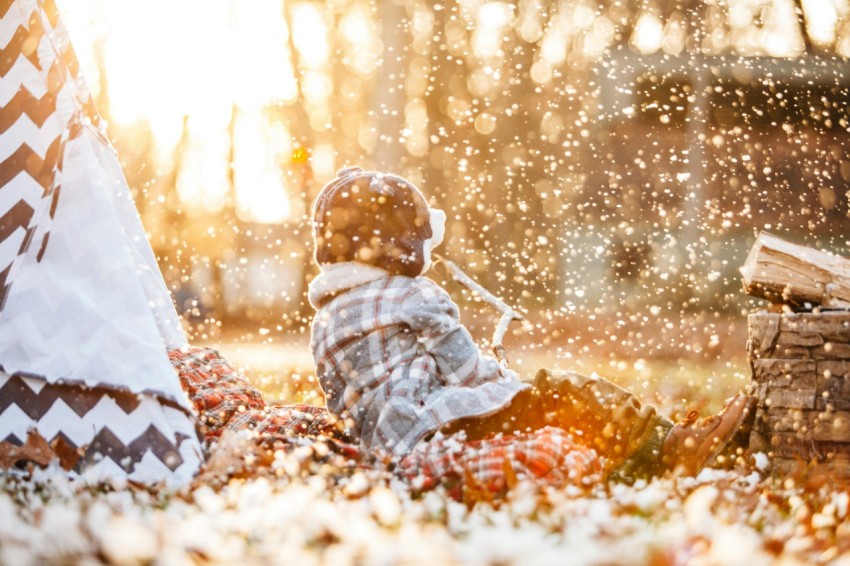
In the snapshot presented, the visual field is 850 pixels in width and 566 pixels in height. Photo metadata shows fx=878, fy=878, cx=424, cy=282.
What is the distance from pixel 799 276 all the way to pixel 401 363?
1.44 m

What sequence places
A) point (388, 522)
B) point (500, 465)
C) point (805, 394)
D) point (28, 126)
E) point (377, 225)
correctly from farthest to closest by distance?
1. point (377, 225)
2. point (805, 394)
3. point (28, 126)
4. point (500, 465)
5. point (388, 522)

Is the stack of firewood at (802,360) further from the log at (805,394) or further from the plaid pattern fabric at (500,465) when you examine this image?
the plaid pattern fabric at (500,465)

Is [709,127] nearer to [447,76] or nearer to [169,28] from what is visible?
[447,76]

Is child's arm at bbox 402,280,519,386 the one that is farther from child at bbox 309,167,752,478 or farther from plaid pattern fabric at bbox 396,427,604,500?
plaid pattern fabric at bbox 396,427,604,500

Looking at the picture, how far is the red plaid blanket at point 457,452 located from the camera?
2.31 metres

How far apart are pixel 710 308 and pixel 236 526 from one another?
11.8 meters

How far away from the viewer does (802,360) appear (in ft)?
9.52

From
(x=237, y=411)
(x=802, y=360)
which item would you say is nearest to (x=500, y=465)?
(x=802, y=360)

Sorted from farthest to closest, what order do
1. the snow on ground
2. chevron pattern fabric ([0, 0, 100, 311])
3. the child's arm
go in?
the child's arm < chevron pattern fabric ([0, 0, 100, 311]) < the snow on ground

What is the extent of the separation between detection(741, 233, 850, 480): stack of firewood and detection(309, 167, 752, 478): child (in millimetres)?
Answer: 130

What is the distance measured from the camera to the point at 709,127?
13836mm

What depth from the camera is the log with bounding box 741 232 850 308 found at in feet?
10.1

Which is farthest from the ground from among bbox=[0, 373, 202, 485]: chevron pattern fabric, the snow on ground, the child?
the child

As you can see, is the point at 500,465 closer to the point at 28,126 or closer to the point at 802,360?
the point at 802,360
